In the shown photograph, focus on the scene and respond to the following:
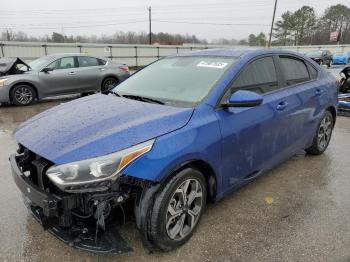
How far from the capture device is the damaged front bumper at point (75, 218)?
7.63 ft

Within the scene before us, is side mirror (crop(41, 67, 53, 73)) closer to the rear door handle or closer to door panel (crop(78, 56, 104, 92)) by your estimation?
door panel (crop(78, 56, 104, 92))

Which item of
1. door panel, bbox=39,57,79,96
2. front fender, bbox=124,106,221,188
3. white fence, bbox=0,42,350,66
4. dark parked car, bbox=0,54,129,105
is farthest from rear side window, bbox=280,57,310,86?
white fence, bbox=0,42,350,66

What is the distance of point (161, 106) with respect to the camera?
3.03 meters

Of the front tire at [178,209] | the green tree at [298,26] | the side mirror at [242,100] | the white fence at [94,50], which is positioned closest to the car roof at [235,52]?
the side mirror at [242,100]

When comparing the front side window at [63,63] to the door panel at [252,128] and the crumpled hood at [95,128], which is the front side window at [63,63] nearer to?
the crumpled hood at [95,128]

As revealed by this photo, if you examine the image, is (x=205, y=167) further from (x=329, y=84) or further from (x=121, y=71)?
(x=121, y=71)

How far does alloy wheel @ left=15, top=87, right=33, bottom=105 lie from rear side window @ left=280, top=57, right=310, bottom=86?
7.87m

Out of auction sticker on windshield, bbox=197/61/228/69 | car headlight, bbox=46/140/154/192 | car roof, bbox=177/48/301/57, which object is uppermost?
car roof, bbox=177/48/301/57

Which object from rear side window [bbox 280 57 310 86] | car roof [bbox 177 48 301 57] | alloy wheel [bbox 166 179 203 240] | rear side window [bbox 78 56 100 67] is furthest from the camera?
rear side window [bbox 78 56 100 67]

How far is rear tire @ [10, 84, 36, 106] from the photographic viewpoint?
9438mm

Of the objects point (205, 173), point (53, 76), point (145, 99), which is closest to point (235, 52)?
point (145, 99)

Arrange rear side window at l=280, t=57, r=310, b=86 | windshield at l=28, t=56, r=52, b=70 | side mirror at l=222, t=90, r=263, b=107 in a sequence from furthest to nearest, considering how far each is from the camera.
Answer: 1. windshield at l=28, t=56, r=52, b=70
2. rear side window at l=280, t=57, r=310, b=86
3. side mirror at l=222, t=90, r=263, b=107

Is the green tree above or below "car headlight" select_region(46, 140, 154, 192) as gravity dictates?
above

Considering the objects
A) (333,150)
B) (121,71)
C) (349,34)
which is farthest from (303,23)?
(333,150)
